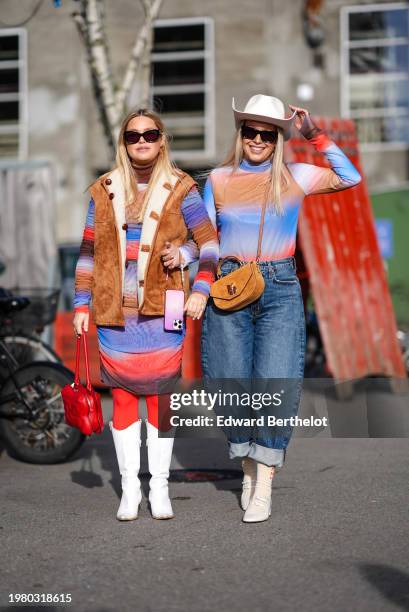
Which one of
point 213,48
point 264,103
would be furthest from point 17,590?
point 213,48

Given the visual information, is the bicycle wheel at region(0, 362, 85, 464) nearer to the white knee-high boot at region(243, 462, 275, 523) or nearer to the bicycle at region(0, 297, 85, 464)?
the bicycle at region(0, 297, 85, 464)

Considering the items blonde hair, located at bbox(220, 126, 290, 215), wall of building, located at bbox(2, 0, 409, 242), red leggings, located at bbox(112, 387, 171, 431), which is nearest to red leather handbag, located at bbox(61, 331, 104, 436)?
red leggings, located at bbox(112, 387, 171, 431)

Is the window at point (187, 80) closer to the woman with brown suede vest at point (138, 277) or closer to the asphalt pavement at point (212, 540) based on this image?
the asphalt pavement at point (212, 540)

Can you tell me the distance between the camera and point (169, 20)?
20.6 metres

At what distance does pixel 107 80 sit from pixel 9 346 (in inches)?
216

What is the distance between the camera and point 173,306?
5.51 m

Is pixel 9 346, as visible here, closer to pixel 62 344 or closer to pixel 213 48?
pixel 62 344

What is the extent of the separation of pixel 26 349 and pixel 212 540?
3.17 metres

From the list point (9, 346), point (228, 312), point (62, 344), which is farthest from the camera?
point (62, 344)

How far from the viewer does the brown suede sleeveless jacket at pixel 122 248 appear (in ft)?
18.2

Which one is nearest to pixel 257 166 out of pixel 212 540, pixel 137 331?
pixel 137 331

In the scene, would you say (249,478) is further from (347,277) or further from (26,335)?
(347,277)

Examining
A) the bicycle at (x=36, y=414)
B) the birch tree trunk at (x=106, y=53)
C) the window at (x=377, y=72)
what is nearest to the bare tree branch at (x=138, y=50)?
the birch tree trunk at (x=106, y=53)

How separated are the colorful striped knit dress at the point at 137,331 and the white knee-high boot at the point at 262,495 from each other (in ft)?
2.12
